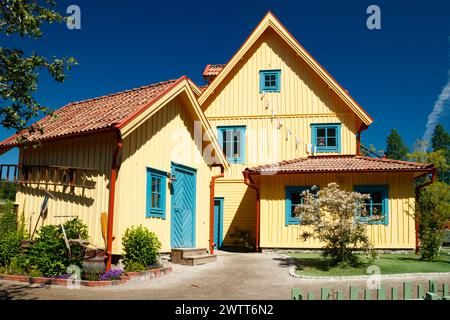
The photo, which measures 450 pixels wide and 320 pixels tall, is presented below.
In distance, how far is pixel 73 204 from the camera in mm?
11961

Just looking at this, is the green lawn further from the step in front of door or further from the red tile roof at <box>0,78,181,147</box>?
the red tile roof at <box>0,78,181,147</box>

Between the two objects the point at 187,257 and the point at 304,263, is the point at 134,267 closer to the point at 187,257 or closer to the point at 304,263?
the point at 187,257

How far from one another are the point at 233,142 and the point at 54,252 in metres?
12.1

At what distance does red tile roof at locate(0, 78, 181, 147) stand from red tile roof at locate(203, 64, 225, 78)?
33.2ft

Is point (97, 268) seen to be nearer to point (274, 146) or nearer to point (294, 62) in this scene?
point (274, 146)

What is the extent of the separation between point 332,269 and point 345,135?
381 inches

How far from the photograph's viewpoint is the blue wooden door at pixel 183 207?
14219 mm

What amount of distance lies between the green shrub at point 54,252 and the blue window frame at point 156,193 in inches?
89.4

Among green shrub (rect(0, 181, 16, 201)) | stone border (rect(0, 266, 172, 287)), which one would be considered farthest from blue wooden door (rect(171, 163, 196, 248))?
green shrub (rect(0, 181, 16, 201))

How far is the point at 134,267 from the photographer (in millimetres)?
10938

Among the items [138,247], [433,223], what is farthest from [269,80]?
[138,247]

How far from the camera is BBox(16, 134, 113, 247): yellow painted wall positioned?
11.4m

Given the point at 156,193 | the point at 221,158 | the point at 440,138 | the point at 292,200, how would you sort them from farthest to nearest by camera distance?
the point at 440,138 < the point at 292,200 < the point at 221,158 < the point at 156,193
